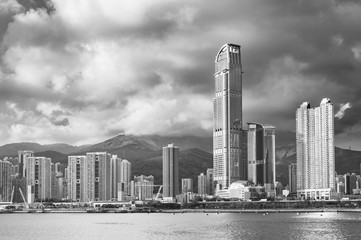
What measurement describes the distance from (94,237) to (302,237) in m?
33.2

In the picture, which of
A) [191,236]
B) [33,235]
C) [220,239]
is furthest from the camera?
[33,235]

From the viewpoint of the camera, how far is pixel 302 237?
89.8 m

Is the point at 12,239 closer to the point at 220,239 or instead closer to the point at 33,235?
the point at 33,235

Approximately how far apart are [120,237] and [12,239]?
17759 mm

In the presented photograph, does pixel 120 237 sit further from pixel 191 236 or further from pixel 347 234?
pixel 347 234

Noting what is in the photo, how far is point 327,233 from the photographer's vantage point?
9706 centimetres

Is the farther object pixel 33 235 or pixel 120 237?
pixel 33 235

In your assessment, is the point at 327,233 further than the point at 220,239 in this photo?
Yes

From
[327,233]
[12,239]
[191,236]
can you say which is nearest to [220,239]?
[191,236]

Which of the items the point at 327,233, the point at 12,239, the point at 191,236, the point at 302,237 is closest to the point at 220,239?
the point at 191,236

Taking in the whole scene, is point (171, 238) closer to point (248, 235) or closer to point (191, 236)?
point (191, 236)

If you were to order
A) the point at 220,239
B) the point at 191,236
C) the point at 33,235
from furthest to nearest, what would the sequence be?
the point at 33,235 < the point at 191,236 < the point at 220,239

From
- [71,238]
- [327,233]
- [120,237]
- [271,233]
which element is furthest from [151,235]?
[327,233]

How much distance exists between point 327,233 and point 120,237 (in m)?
33.8
